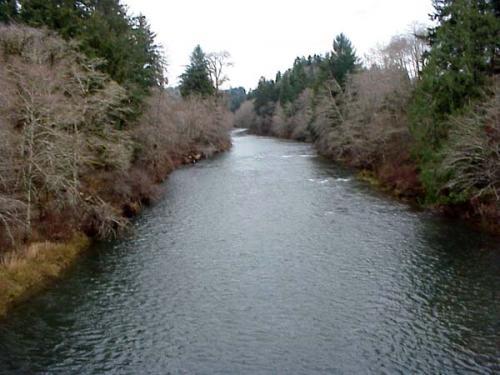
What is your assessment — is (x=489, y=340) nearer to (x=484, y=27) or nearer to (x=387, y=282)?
(x=387, y=282)

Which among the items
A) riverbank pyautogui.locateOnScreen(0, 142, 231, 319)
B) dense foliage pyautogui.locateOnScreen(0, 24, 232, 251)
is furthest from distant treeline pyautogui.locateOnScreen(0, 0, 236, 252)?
riverbank pyautogui.locateOnScreen(0, 142, 231, 319)

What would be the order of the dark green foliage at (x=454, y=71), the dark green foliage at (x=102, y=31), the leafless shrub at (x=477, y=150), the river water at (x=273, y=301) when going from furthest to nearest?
1. the dark green foliage at (x=102, y=31)
2. the dark green foliage at (x=454, y=71)
3. the leafless shrub at (x=477, y=150)
4. the river water at (x=273, y=301)

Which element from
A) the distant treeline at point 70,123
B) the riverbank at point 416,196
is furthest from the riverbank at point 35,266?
the riverbank at point 416,196

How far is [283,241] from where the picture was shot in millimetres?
27453

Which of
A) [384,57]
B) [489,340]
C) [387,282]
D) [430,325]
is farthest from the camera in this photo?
[384,57]

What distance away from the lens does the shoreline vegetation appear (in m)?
21.7

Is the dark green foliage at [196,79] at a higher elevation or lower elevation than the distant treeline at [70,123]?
higher

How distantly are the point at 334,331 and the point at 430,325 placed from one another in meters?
3.61

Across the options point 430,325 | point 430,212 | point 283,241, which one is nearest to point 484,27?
point 430,212

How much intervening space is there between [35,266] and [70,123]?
289 inches

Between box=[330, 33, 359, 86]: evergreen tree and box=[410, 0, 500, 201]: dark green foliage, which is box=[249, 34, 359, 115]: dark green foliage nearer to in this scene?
box=[330, 33, 359, 86]: evergreen tree

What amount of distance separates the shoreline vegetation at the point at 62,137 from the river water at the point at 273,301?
80.5 inches

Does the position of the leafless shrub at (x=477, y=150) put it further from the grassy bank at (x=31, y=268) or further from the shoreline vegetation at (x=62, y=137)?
the grassy bank at (x=31, y=268)

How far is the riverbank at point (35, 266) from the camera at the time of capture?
64.3ft
